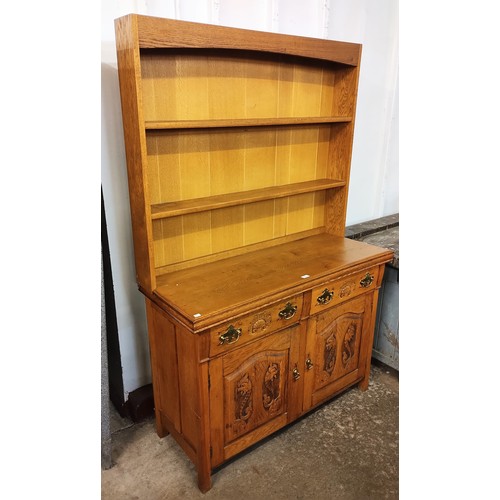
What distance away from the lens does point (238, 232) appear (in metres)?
2.16

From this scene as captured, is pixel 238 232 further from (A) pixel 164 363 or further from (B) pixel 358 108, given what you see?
(B) pixel 358 108

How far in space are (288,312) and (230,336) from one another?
316mm

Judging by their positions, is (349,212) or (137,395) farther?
(349,212)

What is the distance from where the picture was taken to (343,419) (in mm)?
2250

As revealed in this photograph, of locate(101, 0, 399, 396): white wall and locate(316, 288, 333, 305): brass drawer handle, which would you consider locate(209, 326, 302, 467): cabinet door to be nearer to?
locate(316, 288, 333, 305): brass drawer handle

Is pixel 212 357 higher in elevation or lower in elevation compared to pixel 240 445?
higher

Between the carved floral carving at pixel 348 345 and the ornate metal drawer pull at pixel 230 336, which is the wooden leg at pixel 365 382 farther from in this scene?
the ornate metal drawer pull at pixel 230 336

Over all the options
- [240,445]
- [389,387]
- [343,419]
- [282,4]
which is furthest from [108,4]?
[389,387]

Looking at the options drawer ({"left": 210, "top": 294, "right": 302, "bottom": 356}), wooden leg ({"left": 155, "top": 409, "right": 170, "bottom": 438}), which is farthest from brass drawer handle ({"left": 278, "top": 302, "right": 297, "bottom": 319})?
wooden leg ({"left": 155, "top": 409, "right": 170, "bottom": 438})

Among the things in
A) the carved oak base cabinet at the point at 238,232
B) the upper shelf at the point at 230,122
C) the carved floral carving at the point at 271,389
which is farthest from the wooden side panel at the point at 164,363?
the upper shelf at the point at 230,122
